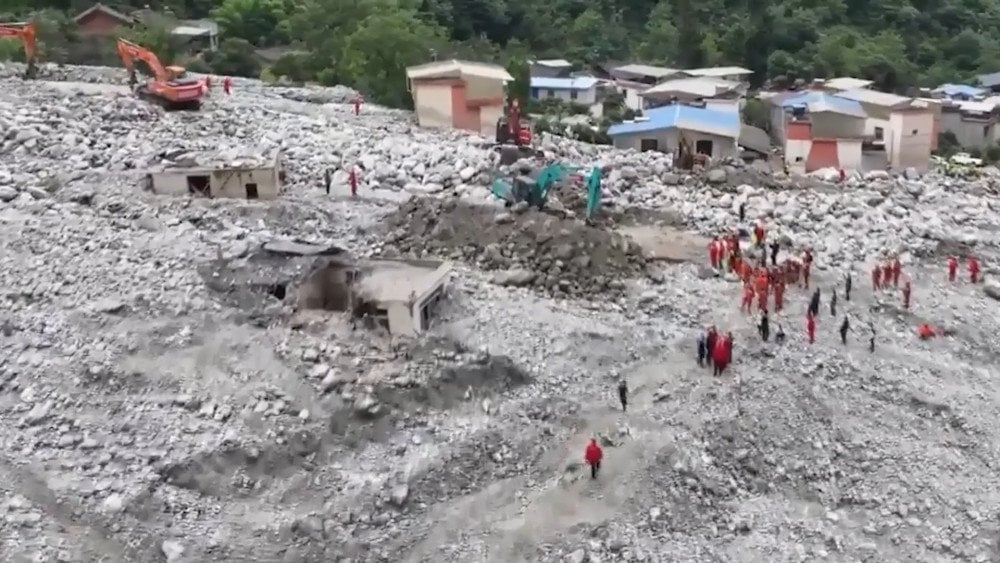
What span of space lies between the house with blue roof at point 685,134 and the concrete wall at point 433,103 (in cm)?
469

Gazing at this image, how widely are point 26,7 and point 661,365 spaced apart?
31.0 m

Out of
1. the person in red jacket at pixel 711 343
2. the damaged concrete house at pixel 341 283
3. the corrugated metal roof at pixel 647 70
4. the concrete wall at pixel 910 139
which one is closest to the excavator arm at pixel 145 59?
the damaged concrete house at pixel 341 283

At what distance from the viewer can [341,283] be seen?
15.5m

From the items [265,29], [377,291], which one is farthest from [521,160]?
[265,29]

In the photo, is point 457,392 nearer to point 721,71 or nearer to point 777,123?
point 777,123

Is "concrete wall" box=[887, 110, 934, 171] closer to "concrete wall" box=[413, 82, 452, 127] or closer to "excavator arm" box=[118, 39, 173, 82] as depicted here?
"concrete wall" box=[413, 82, 452, 127]

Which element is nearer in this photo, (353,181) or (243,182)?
(243,182)

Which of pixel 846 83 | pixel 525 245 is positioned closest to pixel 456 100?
pixel 525 245

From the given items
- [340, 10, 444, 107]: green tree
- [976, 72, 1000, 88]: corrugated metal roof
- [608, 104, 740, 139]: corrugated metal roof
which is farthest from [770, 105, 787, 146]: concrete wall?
[976, 72, 1000, 88]: corrugated metal roof

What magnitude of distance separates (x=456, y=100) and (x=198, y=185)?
7810 mm

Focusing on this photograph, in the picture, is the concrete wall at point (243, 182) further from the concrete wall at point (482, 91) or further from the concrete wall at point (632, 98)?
the concrete wall at point (632, 98)

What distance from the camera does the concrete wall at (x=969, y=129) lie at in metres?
35.1

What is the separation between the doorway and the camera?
60.9 ft

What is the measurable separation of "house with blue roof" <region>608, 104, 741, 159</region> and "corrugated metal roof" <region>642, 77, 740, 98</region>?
26.2 feet
